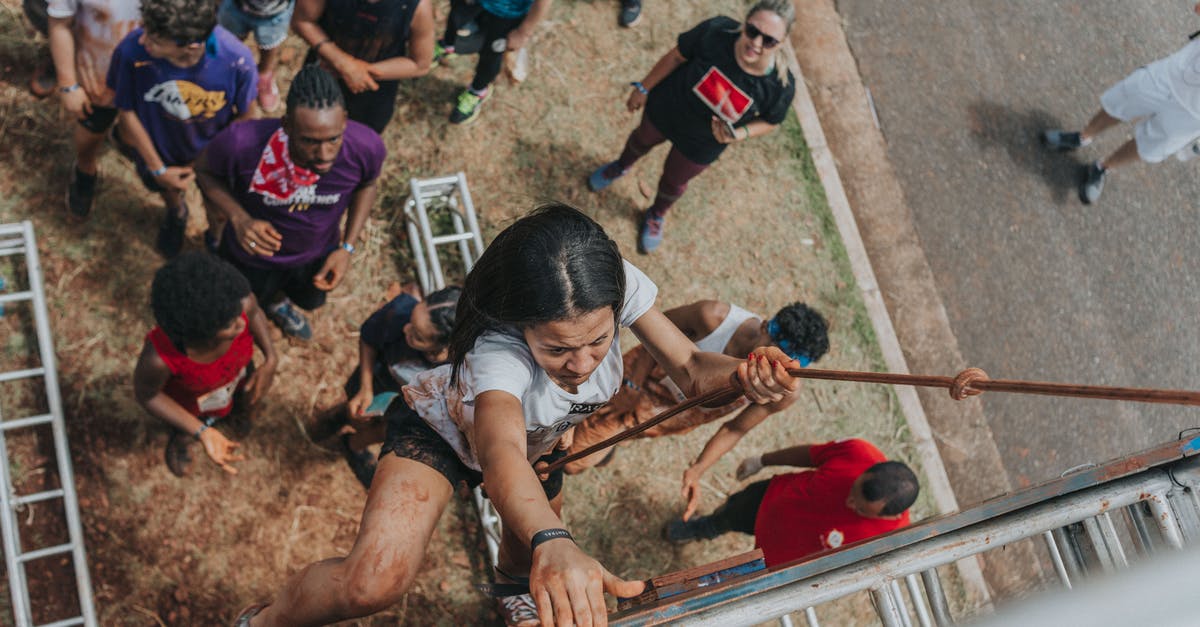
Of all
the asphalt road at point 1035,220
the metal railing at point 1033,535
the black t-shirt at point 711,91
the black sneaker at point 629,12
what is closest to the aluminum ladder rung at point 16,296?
the black t-shirt at point 711,91

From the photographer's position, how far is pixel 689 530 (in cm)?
483

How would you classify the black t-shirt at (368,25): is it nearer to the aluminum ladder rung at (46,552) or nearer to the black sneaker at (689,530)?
the aluminum ladder rung at (46,552)

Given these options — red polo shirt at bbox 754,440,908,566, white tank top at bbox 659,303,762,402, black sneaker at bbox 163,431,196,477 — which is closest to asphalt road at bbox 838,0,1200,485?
red polo shirt at bbox 754,440,908,566

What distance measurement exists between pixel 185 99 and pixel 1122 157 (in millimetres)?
6187

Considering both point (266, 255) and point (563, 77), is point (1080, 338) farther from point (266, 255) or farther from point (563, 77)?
point (266, 255)

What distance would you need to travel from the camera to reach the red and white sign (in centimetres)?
463

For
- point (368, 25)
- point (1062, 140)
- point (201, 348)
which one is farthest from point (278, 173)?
point (1062, 140)

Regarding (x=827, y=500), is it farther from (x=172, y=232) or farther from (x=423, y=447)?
(x=172, y=232)

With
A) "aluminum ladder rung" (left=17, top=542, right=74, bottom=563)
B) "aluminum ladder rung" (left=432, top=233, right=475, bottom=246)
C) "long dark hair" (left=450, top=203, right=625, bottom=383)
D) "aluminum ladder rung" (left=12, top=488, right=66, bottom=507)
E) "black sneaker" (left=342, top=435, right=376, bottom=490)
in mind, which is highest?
"long dark hair" (left=450, top=203, right=625, bottom=383)

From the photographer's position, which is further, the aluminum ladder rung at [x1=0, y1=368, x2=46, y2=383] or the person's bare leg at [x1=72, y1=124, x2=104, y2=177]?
the person's bare leg at [x1=72, y1=124, x2=104, y2=177]

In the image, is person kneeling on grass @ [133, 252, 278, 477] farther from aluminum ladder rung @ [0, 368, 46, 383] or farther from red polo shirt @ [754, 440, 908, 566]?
red polo shirt @ [754, 440, 908, 566]

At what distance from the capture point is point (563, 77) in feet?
19.5

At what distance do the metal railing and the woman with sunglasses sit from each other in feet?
9.53

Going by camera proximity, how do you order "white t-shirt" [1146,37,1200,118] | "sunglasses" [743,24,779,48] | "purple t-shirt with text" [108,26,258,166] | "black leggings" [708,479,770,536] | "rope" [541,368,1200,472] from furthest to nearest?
"white t-shirt" [1146,37,1200,118] → "black leggings" [708,479,770,536] → "sunglasses" [743,24,779,48] → "purple t-shirt with text" [108,26,258,166] → "rope" [541,368,1200,472]
